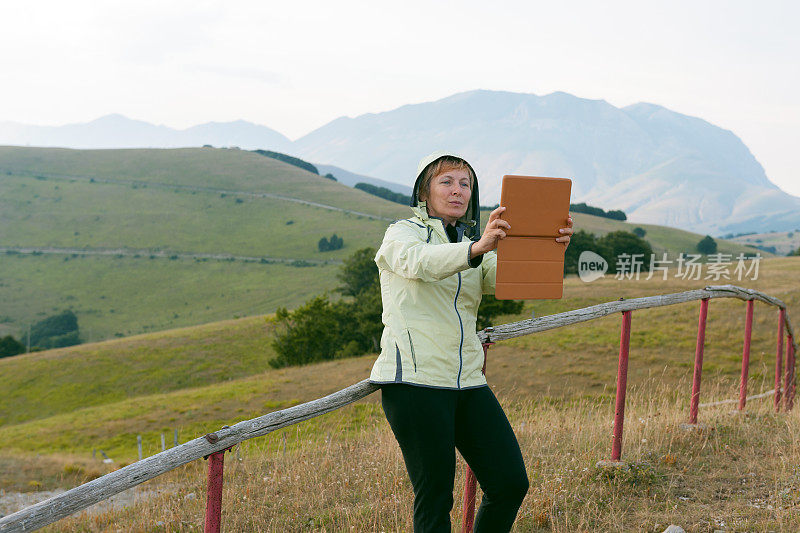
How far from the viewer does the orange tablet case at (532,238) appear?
2516 millimetres

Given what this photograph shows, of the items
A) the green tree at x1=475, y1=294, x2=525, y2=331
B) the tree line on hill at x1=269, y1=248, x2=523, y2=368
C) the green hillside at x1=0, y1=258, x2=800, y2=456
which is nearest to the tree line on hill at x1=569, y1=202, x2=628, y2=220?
the green hillside at x1=0, y1=258, x2=800, y2=456

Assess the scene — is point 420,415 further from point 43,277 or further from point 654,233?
point 654,233

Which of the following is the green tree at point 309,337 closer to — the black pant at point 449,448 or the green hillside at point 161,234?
the green hillside at point 161,234

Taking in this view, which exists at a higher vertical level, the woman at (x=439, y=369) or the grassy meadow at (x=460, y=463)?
the woman at (x=439, y=369)

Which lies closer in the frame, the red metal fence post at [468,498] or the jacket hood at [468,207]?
the jacket hood at [468,207]

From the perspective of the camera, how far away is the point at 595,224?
103812 millimetres

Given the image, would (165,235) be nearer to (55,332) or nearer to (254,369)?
(55,332)

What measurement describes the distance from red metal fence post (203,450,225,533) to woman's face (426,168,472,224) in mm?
1475

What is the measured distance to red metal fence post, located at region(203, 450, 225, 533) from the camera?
108 inches

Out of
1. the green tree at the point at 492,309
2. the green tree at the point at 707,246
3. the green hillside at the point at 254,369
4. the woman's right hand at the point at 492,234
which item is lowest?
the green hillside at the point at 254,369

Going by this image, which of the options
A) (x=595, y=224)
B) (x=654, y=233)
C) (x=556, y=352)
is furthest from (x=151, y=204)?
(x=556, y=352)

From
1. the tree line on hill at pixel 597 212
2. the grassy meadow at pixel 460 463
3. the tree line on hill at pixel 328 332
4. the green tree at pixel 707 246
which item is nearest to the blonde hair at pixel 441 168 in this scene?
the grassy meadow at pixel 460 463

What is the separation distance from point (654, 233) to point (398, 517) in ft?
378
